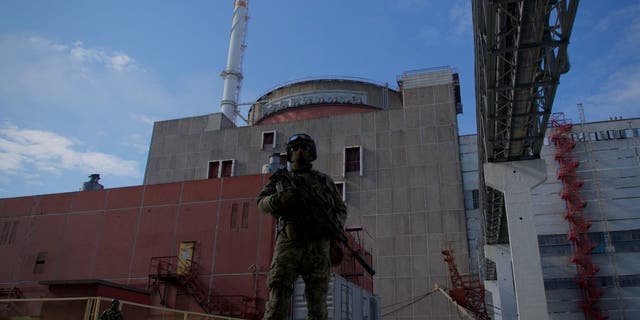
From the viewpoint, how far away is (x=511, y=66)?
16438 millimetres

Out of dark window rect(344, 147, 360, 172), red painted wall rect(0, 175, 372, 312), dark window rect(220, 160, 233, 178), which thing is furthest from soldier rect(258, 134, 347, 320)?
dark window rect(220, 160, 233, 178)

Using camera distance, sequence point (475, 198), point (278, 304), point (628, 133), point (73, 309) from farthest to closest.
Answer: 1. point (628, 133)
2. point (475, 198)
3. point (73, 309)
4. point (278, 304)

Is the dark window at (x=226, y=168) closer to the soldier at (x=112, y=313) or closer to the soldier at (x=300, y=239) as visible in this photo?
the soldier at (x=112, y=313)

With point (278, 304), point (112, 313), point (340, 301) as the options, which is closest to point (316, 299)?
point (278, 304)

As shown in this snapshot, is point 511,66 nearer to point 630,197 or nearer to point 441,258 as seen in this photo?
point 441,258

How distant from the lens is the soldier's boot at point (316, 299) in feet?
17.6

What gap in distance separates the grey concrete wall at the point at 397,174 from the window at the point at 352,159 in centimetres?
44

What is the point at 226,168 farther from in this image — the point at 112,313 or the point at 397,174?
the point at 112,313

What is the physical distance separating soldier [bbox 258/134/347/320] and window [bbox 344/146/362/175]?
31.9 m

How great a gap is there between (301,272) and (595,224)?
113ft

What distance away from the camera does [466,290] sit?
3073 centimetres

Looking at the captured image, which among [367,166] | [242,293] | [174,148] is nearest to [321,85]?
[367,166]

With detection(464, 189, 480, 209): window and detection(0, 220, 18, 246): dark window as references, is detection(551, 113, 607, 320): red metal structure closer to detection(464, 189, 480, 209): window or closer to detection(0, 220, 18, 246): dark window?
detection(464, 189, 480, 209): window

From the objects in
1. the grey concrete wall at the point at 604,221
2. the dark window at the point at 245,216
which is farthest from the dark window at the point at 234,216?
the grey concrete wall at the point at 604,221
